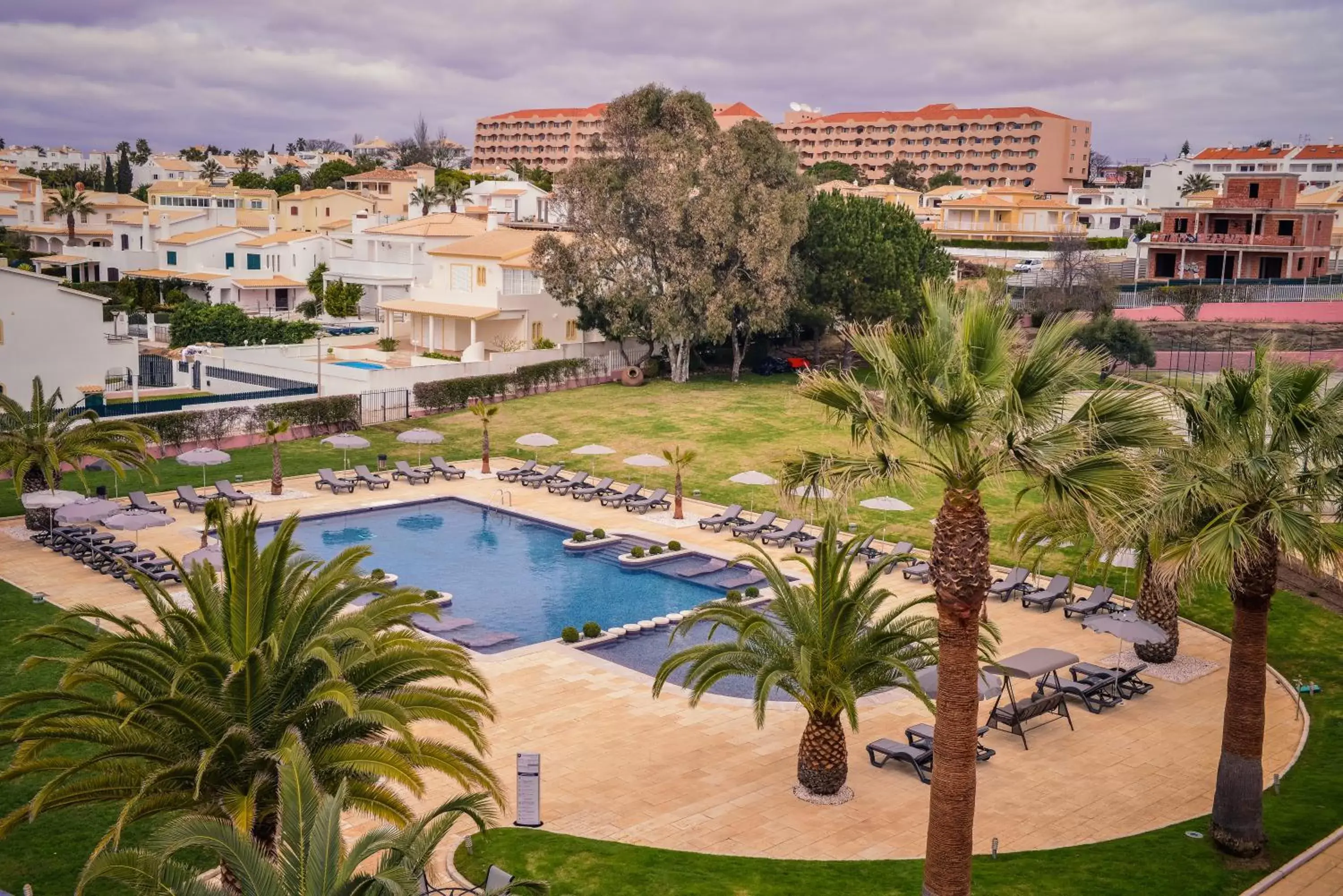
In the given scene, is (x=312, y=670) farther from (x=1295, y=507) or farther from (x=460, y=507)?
(x=460, y=507)

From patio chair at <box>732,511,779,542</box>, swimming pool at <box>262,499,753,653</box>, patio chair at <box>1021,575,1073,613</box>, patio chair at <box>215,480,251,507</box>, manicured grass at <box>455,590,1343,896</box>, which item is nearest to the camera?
manicured grass at <box>455,590,1343,896</box>

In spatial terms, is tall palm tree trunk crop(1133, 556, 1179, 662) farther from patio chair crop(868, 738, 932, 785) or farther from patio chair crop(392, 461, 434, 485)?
patio chair crop(392, 461, 434, 485)

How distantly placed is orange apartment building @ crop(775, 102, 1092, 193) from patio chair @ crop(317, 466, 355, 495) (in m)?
127

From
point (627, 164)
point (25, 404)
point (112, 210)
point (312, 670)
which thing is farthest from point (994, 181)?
point (312, 670)

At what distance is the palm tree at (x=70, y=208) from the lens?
3487 inches

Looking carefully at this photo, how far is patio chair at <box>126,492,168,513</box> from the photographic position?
28.8m

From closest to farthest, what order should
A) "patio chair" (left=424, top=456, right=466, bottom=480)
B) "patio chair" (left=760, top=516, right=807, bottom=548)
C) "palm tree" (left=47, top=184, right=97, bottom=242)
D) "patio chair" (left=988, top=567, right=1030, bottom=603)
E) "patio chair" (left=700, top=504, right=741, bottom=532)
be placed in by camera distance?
"patio chair" (left=988, top=567, right=1030, bottom=603) → "patio chair" (left=760, top=516, right=807, bottom=548) → "patio chair" (left=700, top=504, right=741, bottom=532) → "patio chair" (left=424, top=456, right=466, bottom=480) → "palm tree" (left=47, top=184, right=97, bottom=242)

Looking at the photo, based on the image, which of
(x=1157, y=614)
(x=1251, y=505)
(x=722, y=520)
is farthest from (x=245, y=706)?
(x=722, y=520)

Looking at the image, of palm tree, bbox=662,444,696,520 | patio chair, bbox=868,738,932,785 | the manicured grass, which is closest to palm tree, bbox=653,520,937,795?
patio chair, bbox=868,738,932,785

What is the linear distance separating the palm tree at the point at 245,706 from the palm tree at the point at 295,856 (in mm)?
1303

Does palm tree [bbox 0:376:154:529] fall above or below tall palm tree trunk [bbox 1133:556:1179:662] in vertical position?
above

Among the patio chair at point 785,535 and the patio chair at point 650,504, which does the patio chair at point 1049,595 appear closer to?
the patio chair at point 785,535

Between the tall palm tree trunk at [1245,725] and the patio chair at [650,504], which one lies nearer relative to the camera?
the tall palm tree trunk at [1245,725]

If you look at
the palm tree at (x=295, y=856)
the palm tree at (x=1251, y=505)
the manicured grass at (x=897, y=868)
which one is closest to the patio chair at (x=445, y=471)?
the manicured grass at (x=897, y=868)
